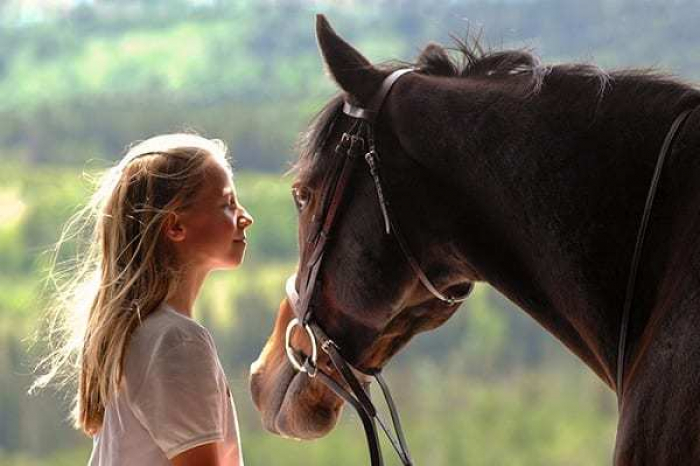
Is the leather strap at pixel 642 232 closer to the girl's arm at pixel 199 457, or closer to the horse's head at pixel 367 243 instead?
the horse's head at pixel 367 243

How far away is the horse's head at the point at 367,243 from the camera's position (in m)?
1.24

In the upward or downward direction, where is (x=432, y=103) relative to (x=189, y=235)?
upward

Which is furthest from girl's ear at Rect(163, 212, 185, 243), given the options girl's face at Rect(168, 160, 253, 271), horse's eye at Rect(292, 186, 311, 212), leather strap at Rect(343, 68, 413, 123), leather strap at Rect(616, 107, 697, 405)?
leather strap at Rect(616, 107, 697, 405)

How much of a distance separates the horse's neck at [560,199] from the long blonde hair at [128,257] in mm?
364

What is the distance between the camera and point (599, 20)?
6.88 ft

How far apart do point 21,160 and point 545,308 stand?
4.52 ft

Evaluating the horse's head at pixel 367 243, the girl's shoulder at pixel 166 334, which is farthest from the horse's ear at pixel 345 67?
the girl's shoulder at pixel 166 334

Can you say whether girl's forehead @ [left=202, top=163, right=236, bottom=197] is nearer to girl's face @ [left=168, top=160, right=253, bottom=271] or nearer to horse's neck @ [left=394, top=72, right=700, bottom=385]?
girl's face @ [left=168, top=160, right=253, bottom=271]

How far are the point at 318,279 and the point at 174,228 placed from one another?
200 mm

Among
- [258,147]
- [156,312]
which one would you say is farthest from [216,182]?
[258,147]

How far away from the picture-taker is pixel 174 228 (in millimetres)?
1378

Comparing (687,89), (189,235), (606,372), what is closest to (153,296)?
(189,235)

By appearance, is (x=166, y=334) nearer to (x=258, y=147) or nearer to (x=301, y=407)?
(x=301, y=407)

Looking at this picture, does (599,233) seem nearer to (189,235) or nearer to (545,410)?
(189,235)
